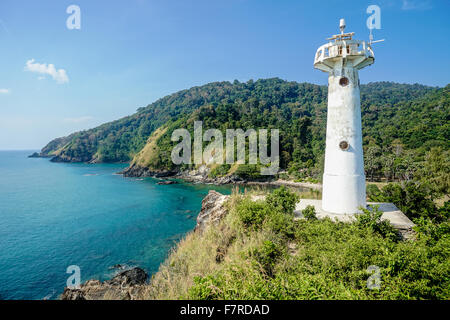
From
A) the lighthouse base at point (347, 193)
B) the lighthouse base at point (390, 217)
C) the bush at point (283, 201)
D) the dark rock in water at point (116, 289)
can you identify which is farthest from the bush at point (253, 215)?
the dark rock in water at point (116, 289)

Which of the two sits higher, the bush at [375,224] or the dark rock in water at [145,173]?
the bush at [375,224]

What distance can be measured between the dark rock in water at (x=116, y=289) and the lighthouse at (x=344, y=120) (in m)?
8.19

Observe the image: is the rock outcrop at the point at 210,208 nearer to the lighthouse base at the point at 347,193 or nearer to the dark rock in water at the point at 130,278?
the dark rock in water at the point at 130,278

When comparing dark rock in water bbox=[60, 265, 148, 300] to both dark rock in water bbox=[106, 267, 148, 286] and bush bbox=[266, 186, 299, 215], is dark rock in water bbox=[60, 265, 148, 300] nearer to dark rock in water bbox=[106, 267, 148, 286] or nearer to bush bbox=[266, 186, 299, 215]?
dark rock in water bbox=[106, 267, 148, 286]

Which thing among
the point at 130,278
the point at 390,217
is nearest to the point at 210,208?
the point at 130,278

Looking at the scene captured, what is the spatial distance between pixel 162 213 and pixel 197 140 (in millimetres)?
40828

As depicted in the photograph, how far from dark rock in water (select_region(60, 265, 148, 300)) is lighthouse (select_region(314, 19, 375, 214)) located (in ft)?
26.9

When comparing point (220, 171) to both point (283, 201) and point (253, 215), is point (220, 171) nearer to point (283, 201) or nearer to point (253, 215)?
point (283, 201)

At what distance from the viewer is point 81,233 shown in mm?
20234

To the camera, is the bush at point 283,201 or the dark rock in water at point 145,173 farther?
the dark rock in water at point 145,173

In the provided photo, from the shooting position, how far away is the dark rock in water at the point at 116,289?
8227 mm

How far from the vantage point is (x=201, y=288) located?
3.54 m
